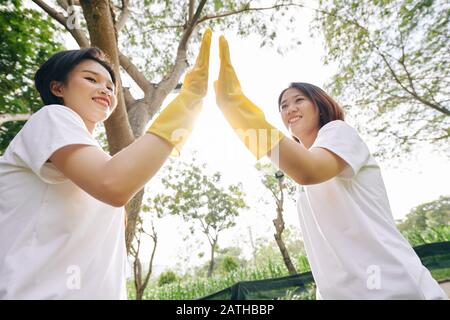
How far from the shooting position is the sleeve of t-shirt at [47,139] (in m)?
0.75

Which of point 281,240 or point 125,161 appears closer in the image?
point 125,161

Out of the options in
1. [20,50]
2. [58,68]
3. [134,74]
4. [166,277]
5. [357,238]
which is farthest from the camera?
[166,277]

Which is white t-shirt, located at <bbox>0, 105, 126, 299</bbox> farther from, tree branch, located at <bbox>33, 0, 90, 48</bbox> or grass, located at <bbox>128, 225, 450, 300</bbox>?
Result: grass, located at <bbox>128, 225, 450, 300</bbox>

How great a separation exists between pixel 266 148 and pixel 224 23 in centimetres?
475

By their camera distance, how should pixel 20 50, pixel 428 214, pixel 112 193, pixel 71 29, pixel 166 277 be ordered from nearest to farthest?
1. pixel 112 193
2. pixel 71 29
3. pixel 20 50
4. pixel 166 277
5. pixel 428 214

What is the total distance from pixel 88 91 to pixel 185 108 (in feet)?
1.40

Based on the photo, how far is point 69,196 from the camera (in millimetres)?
840

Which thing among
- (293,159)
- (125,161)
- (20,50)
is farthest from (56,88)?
(20,50)

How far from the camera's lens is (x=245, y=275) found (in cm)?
655

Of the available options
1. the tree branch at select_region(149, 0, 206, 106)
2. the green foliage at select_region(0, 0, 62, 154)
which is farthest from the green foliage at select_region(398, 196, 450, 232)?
the green foliage at select_region(0, 0, 62, 154)

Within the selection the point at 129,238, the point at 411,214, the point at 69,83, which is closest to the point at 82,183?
the point at 69,83

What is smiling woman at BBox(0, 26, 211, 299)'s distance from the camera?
0.71 meters

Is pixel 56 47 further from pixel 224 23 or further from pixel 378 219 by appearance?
pixel 378 219

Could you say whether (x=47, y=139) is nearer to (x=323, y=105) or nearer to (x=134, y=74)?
(x=323, y=105)
